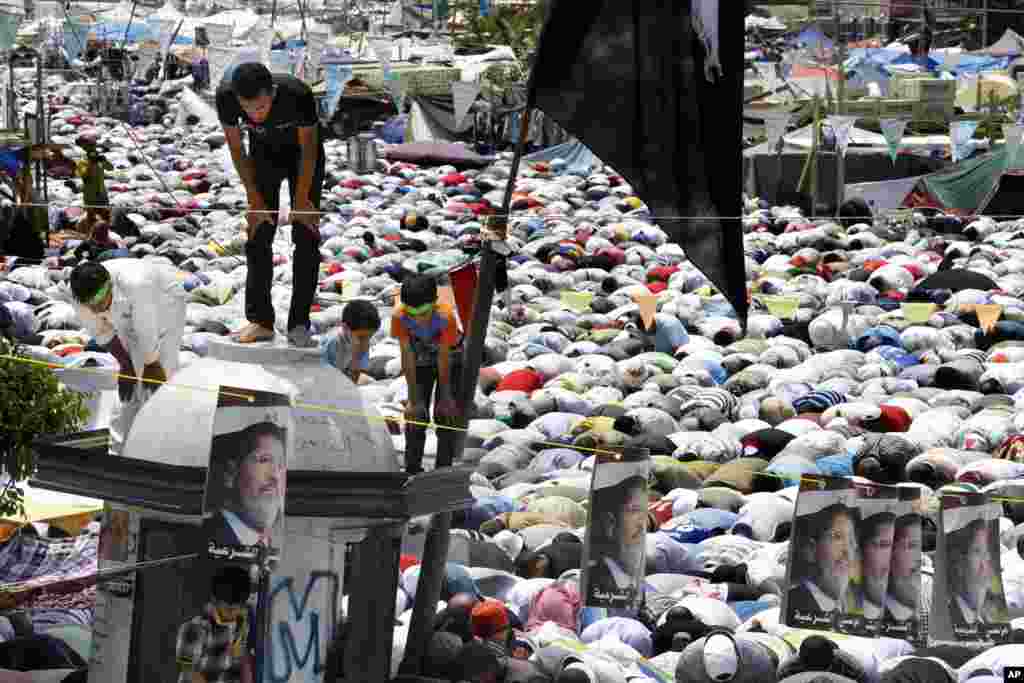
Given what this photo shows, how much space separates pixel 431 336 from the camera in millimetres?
11500

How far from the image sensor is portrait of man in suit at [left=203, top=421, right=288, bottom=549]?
9.20 meters

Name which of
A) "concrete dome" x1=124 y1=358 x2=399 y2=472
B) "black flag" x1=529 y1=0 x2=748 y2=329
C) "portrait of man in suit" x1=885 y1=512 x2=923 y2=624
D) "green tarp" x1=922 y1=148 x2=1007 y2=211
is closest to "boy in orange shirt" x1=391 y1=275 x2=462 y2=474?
"concrete dome" x1=124 y1=358 x2=399 y2=472

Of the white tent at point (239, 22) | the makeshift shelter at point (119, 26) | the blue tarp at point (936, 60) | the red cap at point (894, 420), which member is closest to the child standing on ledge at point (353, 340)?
the red cap at point (894, 420)

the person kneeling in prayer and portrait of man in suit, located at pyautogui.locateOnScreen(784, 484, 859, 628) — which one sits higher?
the person kneeling in prayer

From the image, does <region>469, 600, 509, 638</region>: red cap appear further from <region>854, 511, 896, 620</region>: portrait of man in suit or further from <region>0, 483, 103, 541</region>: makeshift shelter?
<region>0, 483, 103, 541</region>: makeshift shelter

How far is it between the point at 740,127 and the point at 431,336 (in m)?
2.34

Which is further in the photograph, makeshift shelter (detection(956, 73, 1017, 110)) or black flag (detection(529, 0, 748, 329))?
makeshift shelter (detection(956, 73, 1017, 110))

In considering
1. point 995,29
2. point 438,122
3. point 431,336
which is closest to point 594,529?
point 431,336

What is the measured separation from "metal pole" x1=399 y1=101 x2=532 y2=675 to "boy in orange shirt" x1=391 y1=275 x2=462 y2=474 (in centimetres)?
23

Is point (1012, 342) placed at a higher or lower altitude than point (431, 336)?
lower

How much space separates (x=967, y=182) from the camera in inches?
1483

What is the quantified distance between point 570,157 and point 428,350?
3823cm

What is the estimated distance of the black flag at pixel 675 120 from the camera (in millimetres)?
10156

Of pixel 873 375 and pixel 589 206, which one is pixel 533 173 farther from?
pixel 873 375
